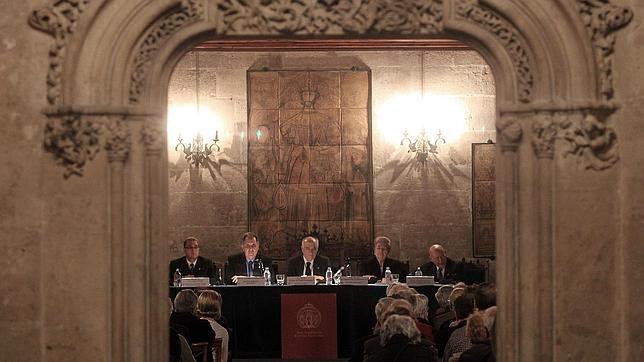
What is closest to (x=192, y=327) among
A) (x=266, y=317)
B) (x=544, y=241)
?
(x=544, y=241)

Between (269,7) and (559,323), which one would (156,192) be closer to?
(269,7)

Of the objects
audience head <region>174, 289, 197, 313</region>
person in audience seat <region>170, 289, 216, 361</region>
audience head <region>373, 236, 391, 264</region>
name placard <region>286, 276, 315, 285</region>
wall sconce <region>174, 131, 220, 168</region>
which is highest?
wall sconce <region>174, 131, 220, 168</region>

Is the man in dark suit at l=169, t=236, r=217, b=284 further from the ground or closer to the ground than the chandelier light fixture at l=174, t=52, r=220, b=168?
closer to the ground

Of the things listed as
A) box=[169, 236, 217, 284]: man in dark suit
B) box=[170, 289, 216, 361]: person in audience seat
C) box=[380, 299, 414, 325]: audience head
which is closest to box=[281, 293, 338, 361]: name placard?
box=[169, 236, 217, 284]: man in dark suit

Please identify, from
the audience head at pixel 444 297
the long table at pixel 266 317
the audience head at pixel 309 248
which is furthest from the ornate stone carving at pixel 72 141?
the audience head at pixel 309 248

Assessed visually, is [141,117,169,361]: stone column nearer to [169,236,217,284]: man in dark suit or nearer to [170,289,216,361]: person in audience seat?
A: [170,289,216,361]: person in audience seat

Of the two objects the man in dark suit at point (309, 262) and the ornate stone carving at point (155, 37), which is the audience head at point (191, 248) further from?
the ornate stone carving at point (155, 37)

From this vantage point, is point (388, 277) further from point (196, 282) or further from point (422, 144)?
point (422, 144)

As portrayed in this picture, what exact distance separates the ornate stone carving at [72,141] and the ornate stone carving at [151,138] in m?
0.22

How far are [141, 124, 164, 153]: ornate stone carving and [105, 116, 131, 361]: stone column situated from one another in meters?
0.09

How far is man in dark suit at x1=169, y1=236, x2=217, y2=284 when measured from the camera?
12.4m

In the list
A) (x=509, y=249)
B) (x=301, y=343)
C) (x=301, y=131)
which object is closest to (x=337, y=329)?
(x=301, y=343)

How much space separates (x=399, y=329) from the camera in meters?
6.95

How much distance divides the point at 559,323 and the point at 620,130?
3.16 ft
